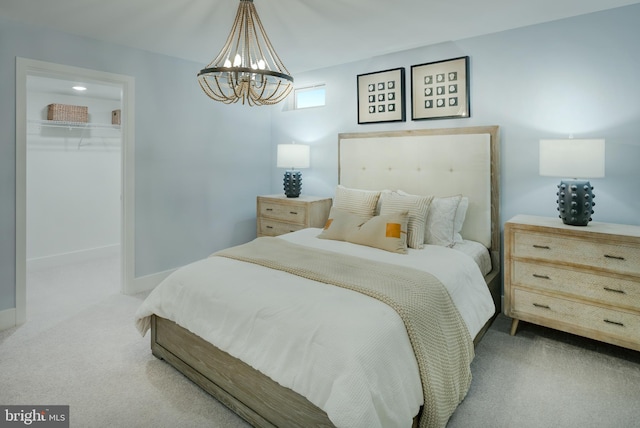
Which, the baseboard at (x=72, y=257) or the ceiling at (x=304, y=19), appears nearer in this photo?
the ceiling at (x=304, y=19)

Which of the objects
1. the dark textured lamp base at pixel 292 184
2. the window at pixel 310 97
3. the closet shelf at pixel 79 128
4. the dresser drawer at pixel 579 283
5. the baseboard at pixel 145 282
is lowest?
the baseboard at pixel 145 282

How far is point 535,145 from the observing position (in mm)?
2955

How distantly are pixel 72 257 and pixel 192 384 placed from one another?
3.69m

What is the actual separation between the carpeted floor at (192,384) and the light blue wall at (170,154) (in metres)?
0.79

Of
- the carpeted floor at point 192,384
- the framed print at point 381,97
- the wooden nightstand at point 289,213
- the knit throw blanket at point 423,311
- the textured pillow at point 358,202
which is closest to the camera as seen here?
the knit throw blanket at point 423,311

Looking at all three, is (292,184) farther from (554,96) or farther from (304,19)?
(554,96)

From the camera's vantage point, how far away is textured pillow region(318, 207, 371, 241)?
9.90ft

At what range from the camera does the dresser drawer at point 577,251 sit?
224 cm

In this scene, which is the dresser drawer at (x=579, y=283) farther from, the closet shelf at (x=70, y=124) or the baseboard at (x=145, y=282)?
the closet shelf at (x=70, y=124)

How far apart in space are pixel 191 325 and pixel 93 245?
3873 mm

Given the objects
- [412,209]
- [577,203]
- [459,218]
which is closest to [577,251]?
[577,203]

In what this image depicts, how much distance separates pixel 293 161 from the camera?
13.6 feet

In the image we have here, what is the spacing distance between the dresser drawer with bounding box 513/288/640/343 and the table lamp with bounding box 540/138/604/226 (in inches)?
22.4

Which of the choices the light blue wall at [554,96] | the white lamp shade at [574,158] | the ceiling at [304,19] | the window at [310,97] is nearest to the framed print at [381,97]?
the light blue wall at [554,96]
